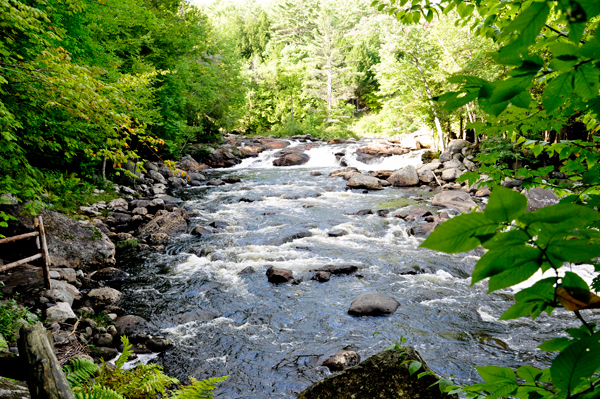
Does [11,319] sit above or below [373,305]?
above

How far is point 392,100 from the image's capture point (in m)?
22.4

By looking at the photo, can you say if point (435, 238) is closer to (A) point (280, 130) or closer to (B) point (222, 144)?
(B) point (222, 144)

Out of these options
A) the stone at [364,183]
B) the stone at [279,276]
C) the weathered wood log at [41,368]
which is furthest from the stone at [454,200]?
the weathered wood log at [41,368]

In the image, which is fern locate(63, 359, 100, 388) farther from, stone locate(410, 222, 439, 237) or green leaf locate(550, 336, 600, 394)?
stone locate(410, 222, 439, 237)

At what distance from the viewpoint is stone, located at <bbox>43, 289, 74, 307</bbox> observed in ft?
19.9

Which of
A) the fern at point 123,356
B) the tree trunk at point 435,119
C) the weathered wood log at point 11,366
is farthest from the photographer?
the tree trunk at point 435,119

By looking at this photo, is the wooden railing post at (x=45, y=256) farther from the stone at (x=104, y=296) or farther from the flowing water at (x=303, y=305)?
the flowing water at (x=303, y=305)

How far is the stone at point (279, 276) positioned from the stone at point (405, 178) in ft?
35.4

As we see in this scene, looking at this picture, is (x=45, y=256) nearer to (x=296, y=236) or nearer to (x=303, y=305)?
(x=303, y=305)

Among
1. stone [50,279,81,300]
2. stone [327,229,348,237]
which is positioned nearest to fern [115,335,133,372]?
stone [50,279,81,300]

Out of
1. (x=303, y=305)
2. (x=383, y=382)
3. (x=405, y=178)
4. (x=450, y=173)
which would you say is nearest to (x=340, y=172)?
(x=405, y=178)

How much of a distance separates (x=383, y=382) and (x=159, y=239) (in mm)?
8805

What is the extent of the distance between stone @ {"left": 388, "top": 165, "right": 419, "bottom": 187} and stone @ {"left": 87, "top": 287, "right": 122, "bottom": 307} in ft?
44.3

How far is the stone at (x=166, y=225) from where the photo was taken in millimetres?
10680
